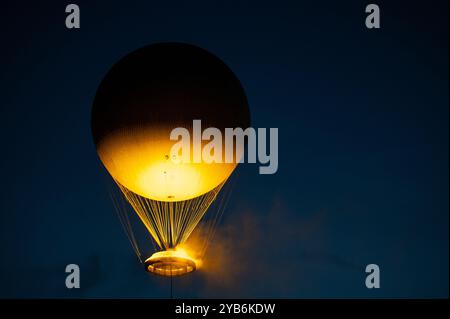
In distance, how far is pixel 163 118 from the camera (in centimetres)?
2530

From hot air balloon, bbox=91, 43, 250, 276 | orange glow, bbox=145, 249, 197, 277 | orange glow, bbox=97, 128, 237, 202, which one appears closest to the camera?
hot air balloon, bbox=91, 43, 250, 276

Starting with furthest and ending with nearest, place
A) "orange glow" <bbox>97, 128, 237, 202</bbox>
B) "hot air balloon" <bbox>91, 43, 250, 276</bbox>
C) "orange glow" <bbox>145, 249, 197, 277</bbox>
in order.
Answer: "orange glow" <bbox>145, 249, 197, 277</bbox> → "orange glow" <bbox>97, 128, 237, 202</bbox> → "hot air balloon" <bbox>91, 43, 250, 276</bbox>

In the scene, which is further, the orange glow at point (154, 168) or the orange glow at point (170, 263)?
the orange glow at point (170, 263)

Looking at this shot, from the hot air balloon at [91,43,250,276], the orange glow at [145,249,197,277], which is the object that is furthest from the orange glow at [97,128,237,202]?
the orange glow at [145,249,197,277]

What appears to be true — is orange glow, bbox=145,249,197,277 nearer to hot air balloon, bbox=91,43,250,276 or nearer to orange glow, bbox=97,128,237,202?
hot air balloon, bbox=91,43,250,276

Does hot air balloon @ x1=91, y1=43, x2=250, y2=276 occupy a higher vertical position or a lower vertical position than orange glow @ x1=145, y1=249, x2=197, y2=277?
higher

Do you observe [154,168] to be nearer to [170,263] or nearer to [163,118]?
[163,118]

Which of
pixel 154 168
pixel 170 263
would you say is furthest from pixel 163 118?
pixel 170 263

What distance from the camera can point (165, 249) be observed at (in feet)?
87.6

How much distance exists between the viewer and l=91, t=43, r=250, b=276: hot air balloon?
2538cm

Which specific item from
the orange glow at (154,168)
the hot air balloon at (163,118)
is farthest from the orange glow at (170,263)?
the orange glow at (154,168)

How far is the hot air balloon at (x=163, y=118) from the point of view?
25.4m

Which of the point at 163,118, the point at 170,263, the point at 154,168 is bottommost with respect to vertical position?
the point at 170,263

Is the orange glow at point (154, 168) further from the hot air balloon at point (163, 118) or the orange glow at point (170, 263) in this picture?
the orange glow at point (170, 263)
